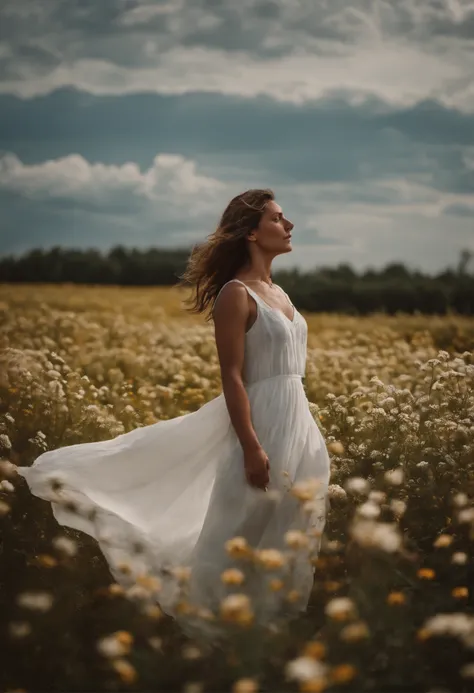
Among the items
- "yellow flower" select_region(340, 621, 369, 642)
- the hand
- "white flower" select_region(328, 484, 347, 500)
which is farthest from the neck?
"yellow flower" select_region(340, 621, 369, 642)

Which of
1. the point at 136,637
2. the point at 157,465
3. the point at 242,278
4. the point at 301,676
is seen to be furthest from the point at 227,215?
the point at 301,676

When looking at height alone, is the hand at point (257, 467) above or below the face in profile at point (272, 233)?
below

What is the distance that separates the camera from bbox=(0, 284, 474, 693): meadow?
2.62 metres

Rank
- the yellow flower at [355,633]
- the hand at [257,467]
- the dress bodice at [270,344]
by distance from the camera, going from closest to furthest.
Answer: the yellow flower at [355,633] < the hand at [257,467] < the dress bodice at [270,344]

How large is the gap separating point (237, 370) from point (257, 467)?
44cm

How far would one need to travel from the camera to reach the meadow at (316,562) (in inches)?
103

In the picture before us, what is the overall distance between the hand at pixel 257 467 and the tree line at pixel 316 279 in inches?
344

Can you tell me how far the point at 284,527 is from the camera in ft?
12.1

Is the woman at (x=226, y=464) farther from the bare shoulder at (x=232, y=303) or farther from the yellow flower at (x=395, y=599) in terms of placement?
the yellow flower at (x=395, y=599)

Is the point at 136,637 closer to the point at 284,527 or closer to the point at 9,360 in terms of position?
the point at 284,527

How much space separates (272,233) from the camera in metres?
3.82

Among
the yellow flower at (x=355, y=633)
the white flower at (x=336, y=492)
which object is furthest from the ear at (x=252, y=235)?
the yellow flower at (x=355, y=633)

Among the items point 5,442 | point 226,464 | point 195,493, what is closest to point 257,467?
point 226,464

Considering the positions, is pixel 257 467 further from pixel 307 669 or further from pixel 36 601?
pixel 307 669
